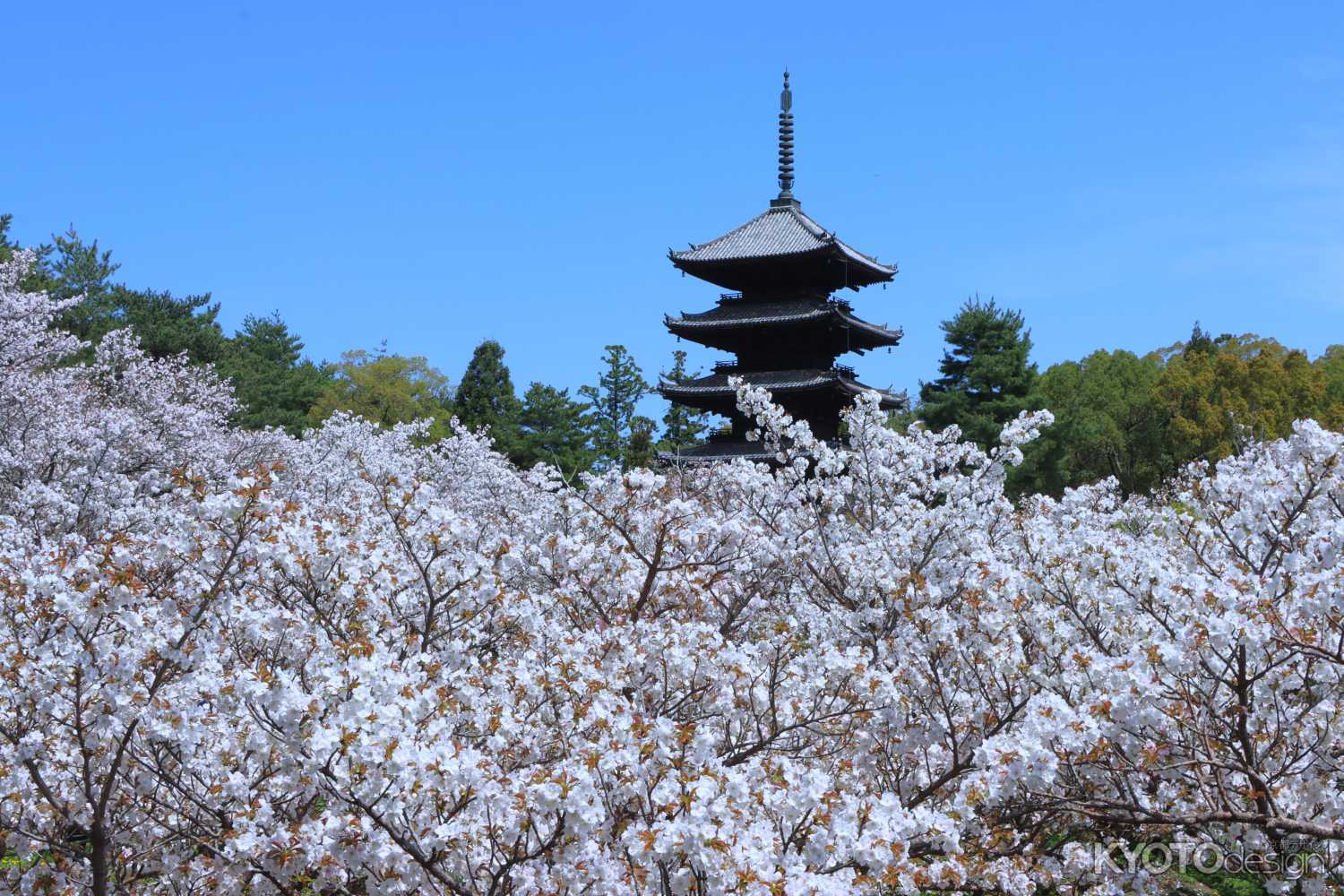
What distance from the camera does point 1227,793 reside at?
18.2 ft

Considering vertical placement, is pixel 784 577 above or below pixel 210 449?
below

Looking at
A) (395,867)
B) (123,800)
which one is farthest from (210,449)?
(395,867)

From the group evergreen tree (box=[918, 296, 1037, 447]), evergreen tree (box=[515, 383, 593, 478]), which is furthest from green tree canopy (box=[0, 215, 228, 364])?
evergreen tree (box=[918, 296, 1037, 447])

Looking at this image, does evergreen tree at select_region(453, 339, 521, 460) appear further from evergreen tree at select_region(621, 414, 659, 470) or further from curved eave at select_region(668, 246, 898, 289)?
curved eave at select_region(668, 246, 898, 289)

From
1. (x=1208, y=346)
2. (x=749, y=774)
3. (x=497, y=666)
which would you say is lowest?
(x=749, y=774)

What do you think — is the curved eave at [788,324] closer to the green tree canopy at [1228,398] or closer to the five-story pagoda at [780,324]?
the five-story pagoda at [780,324]

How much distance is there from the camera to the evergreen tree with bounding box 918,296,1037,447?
38625 mm

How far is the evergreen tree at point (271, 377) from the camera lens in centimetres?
4103

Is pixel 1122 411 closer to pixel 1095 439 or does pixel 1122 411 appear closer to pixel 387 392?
pixel 1095 439

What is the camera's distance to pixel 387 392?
172 ft

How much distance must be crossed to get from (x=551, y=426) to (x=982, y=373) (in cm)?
1733

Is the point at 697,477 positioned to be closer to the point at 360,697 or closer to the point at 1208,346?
the point at 360,697

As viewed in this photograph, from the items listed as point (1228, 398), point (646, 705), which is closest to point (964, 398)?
point (1228, 398)

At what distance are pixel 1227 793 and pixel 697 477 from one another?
12085mm
